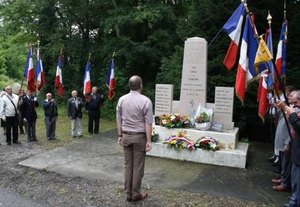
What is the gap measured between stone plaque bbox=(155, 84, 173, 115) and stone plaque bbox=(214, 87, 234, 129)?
4.47 feet

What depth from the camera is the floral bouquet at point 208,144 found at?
837 cm

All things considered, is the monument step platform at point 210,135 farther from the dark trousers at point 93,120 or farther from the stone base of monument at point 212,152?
the dark trousers at point 93,120

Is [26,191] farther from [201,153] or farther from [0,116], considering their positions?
[0,116]

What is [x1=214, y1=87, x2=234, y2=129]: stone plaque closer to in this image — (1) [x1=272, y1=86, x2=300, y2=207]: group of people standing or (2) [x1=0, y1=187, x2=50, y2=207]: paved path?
(1) [x1=272, y1=86, x2=300, y2=207]: group of people standing

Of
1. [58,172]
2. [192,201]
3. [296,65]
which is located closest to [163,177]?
[192,201]

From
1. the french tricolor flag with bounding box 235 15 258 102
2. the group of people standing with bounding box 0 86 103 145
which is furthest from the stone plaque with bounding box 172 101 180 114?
the group of people standing with bounding box 0 86 103 145

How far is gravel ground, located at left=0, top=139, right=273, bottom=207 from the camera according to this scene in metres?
5.83

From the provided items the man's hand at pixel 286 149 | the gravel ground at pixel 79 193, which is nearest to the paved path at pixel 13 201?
the gravel ground at pixel 79 193

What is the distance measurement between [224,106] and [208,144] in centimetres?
134

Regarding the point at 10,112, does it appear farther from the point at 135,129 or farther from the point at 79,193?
the point at 135,129

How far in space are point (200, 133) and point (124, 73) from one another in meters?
11.9

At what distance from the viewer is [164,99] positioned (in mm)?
10023

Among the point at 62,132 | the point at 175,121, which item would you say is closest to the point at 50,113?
the point at 62,132

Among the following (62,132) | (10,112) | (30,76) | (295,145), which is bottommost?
(62,132)
